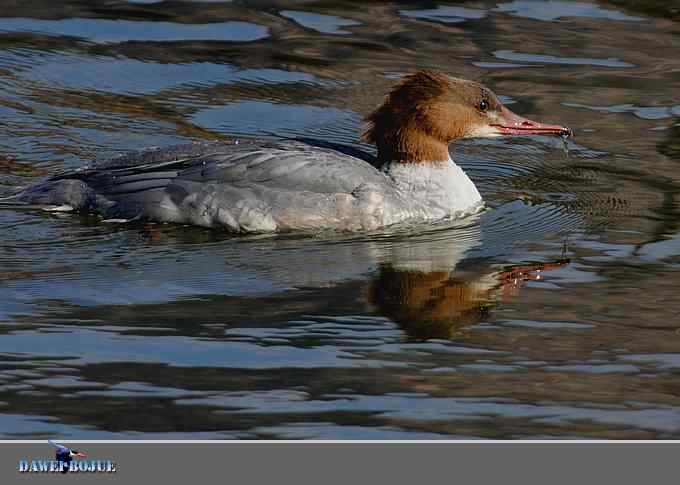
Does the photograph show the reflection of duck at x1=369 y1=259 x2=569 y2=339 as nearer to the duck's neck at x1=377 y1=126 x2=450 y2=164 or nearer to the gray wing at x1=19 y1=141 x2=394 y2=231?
the gray wing at x1=19 y1=141 x2=394 y2=231

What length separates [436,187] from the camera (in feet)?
31.9

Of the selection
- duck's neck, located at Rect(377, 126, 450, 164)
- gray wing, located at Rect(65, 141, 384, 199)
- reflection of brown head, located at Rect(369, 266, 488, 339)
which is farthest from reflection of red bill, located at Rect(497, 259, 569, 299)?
duck's neck, located at Rect(377, 126, 450, 164)

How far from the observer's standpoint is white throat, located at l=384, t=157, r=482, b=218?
31.7ft

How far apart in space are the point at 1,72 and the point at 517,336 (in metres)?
7.11

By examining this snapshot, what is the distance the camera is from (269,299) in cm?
761

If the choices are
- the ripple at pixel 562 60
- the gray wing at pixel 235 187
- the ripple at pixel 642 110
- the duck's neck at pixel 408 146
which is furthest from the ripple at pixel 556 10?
the gray wing at pixel 235 187

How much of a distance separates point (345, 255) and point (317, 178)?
827 mm

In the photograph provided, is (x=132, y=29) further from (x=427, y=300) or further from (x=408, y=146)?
(x=427, y=300)

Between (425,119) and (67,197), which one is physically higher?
(425,119)

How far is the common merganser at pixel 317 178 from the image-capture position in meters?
9.24
